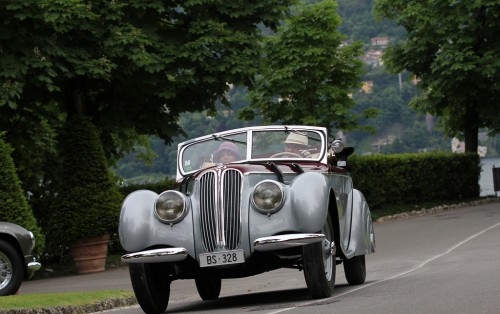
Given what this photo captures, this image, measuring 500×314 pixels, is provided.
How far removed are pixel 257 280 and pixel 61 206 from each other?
752 centimetres

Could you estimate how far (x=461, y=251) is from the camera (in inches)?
841

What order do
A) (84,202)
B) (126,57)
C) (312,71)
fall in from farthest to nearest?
(312,71) → (126,57) → (84,202)

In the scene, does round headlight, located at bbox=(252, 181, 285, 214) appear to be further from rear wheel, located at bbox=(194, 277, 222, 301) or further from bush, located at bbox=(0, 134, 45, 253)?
bush, located at bbox=(0, 134, 45, 253)

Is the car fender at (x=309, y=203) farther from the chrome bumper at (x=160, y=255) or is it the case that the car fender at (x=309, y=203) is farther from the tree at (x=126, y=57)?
the tree at (x=126, y=57)

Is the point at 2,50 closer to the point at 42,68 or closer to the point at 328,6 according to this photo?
the point at 42,68

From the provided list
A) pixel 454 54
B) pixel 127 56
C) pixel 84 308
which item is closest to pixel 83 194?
pixel 127 56

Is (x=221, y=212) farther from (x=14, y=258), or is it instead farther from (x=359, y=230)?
(x=14, y=258)

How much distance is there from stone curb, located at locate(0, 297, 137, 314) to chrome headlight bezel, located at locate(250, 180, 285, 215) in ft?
9.77

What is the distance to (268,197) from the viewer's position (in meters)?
12.8

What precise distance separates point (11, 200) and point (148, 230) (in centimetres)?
1068

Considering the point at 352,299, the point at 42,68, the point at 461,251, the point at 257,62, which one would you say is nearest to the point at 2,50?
the point at 42,68

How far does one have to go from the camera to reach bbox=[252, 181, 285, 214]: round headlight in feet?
41.9

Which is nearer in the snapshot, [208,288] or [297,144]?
[297,144]

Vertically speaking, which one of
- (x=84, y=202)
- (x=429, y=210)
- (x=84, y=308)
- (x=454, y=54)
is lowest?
(x=429, y=210)
